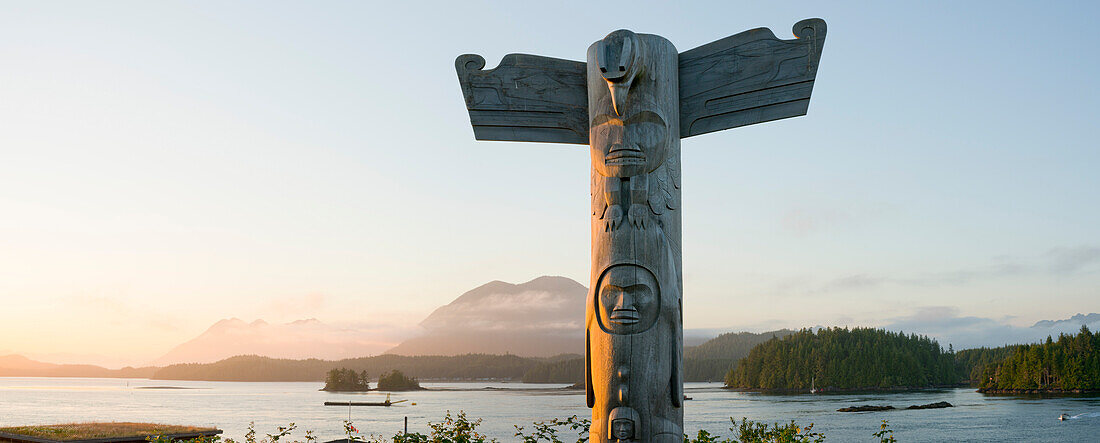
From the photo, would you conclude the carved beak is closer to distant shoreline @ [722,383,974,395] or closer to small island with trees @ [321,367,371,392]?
distant shoreline @ [722,383,974,395]

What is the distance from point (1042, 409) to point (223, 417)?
85.1m

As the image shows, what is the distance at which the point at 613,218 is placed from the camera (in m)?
4.03

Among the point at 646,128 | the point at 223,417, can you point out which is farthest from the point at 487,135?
the point at 223,417

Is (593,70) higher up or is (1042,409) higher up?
(593,70)

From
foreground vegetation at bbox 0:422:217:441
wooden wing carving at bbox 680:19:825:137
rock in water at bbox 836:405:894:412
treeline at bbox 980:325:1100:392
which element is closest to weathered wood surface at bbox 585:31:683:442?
wooden wing carving at bbox 680:19:825:137

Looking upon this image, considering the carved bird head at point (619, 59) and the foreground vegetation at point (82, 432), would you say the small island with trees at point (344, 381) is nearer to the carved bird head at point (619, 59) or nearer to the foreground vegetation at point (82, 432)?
the foreground vegetation at point (82, 432)

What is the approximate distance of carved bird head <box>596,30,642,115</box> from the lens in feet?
13.1

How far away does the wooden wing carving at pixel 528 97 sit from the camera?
4719mm

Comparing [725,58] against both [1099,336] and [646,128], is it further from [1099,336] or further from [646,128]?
[1099,336]

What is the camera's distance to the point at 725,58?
4.52m

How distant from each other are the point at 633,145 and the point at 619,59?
458mm

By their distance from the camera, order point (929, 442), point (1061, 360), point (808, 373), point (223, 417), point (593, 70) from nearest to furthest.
A: point (593, 70) → point (929, 442) → point (223, 417) → point (1061, 360) → point (808, 373)

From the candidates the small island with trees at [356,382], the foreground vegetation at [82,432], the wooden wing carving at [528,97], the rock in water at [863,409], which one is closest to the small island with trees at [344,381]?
the small island with trees at [356,382]

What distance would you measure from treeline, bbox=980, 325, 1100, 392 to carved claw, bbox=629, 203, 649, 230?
111 meters
